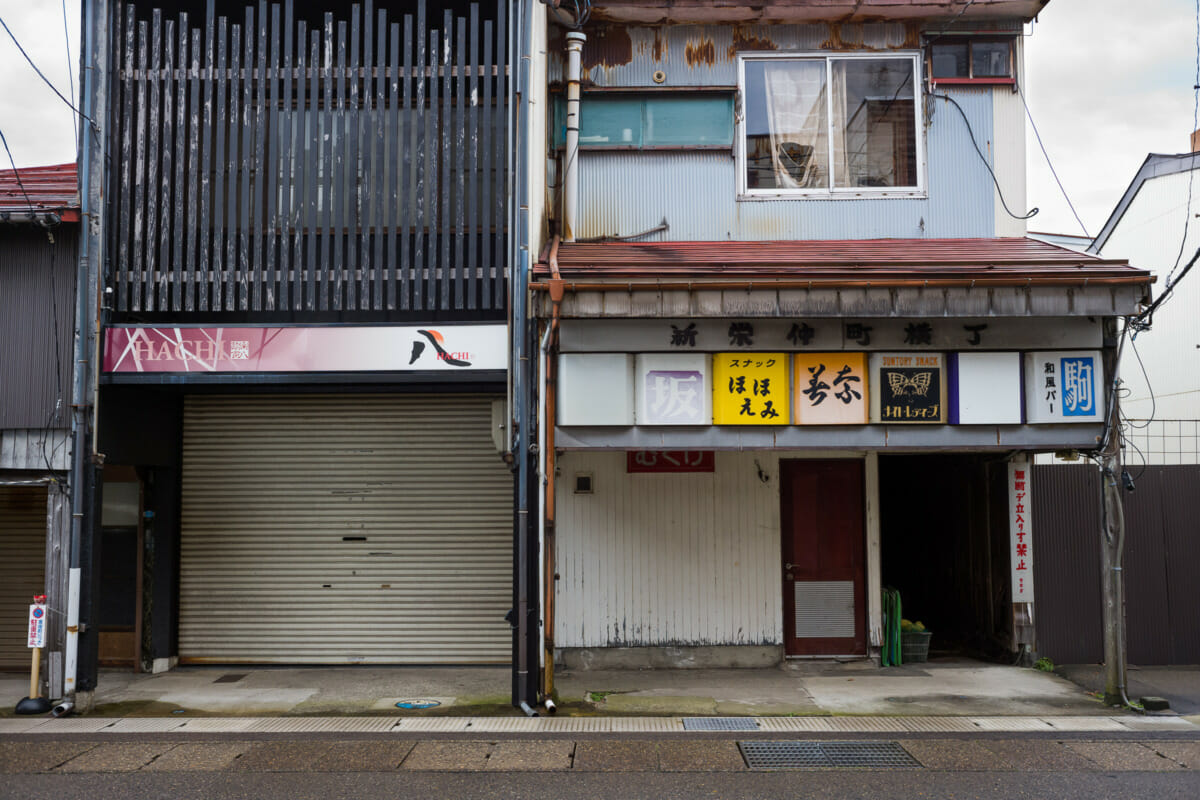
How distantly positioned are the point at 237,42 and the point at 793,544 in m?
8.67

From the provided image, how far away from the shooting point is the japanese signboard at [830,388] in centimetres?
909

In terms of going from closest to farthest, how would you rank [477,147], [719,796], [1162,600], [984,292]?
[719,796], [984,292], [477,147], [1162,600]

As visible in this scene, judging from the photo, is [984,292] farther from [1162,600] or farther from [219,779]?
[219,779]

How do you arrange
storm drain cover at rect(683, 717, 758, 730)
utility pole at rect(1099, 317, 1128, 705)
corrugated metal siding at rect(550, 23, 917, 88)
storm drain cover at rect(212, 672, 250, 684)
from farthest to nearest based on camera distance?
1. corrugated metal siding at rect(550, 23, 917, 88)
2. storm drain cover at rect(212, 672, 250, 684)
3. utility pole at rect(1099, 317, 1128, 705)
4. storm drain cover at rect(683, 717, 758, 730)

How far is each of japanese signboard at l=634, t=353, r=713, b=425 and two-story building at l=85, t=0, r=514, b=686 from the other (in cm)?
150

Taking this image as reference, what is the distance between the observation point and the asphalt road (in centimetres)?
676

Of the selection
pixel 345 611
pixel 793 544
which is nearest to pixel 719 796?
pixel 793 544

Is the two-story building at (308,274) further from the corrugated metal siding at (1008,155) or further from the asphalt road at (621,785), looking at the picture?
the corrugated metal siding at (1008,155)

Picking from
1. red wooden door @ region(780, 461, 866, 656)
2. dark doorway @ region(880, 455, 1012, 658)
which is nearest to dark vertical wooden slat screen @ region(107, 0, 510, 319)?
red wooden door @ region(780, 461, 866, 656)

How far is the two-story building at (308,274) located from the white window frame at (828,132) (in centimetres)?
318

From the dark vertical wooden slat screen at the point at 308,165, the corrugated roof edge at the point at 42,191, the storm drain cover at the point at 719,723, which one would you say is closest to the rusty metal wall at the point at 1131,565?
the storm drain cover at the point at 719,723

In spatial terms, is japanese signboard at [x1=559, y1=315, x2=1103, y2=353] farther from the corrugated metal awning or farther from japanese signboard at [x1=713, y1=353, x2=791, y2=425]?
the corrugated metal awning

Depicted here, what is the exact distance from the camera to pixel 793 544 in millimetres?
11258

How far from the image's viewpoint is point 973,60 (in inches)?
447
